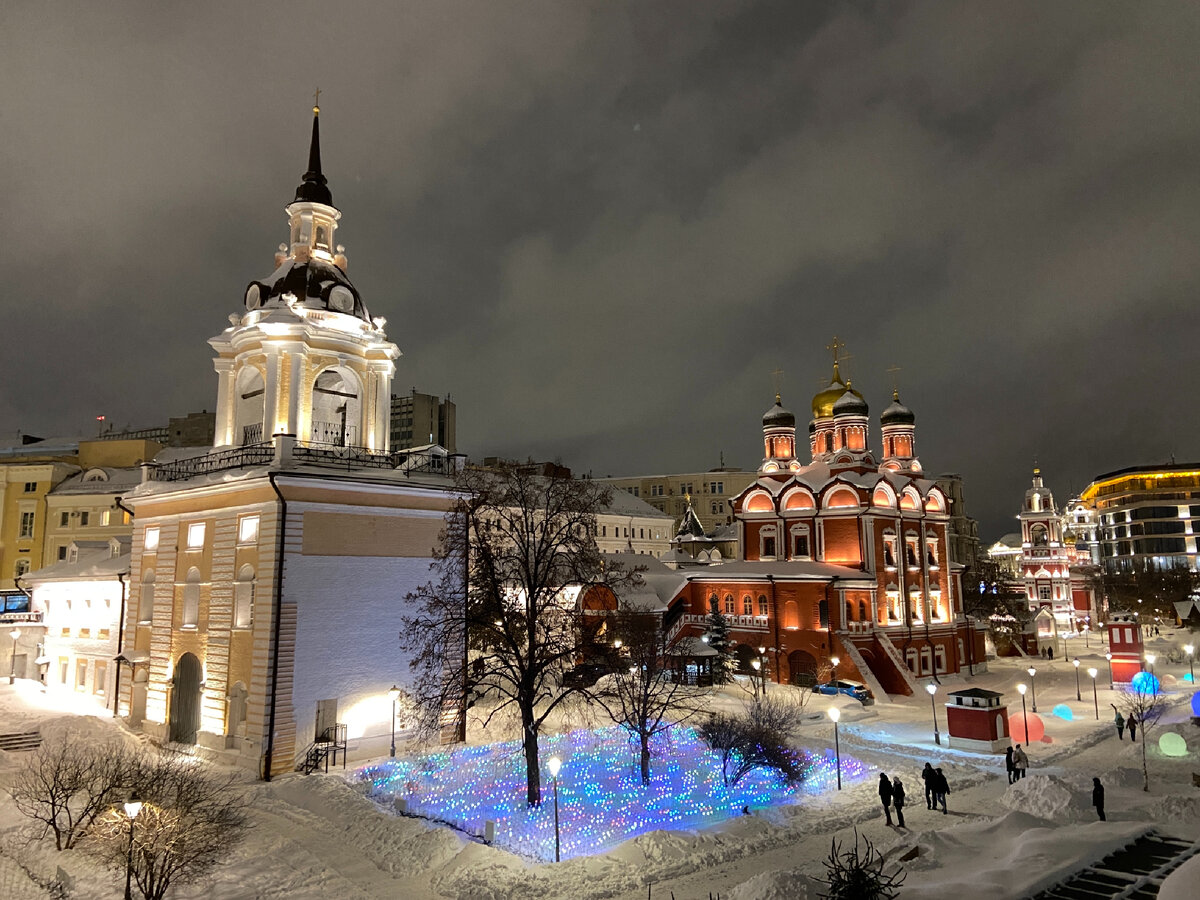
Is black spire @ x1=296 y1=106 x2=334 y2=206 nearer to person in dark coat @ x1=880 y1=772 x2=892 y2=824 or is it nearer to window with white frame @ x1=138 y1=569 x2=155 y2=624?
window with white frame @ x1=138 y1=569 x2=155 y2=624

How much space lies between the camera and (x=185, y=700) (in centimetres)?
2558

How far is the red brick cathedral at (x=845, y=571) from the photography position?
4212 centimetres

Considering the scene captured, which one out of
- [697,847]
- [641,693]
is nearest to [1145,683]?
[641,693]

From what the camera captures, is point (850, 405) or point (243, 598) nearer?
point (243, 598)

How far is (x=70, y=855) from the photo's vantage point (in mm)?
15562

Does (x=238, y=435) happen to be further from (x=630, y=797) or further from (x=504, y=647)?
(x=630, y=797)

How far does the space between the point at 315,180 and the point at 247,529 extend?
13.7 metres

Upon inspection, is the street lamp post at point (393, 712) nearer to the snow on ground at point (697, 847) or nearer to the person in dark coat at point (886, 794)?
the snow on ground at point (697, 847)

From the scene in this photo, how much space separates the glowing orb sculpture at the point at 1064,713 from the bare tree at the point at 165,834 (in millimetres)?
31027

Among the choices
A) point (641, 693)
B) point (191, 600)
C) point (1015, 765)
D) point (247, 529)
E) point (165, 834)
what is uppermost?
point (247, 529)

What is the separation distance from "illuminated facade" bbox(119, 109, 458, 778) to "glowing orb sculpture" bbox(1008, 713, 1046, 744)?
2130 centimetres

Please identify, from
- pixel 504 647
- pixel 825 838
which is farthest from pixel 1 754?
pixel 825 838

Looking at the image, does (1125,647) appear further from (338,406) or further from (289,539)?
(289,539)

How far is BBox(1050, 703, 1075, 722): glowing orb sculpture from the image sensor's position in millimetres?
32219
